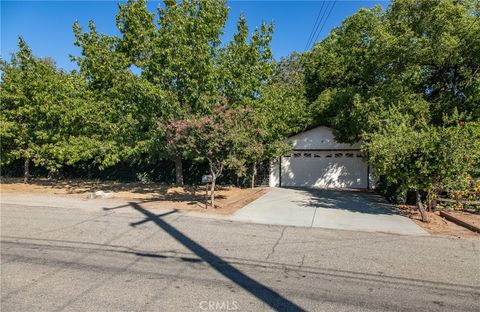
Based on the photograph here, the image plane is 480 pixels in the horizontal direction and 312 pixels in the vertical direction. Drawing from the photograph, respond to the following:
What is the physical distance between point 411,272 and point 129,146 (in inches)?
469

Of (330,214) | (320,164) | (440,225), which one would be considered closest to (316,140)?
(320,164)

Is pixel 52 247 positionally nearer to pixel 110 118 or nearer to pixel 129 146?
pixel 129 146

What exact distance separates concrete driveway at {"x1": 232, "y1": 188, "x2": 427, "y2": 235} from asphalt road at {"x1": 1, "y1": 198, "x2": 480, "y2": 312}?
782mm

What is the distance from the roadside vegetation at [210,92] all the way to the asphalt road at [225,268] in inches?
141

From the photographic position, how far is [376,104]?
15.3 meters

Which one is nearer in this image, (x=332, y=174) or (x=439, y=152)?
(x=439, y=152)

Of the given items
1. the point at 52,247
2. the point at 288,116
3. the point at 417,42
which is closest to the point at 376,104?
the point at 417,42

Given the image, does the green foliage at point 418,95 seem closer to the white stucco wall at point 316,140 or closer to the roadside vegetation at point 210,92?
the roadside vegetation at point 210,92

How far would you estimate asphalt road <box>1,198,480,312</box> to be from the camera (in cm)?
453

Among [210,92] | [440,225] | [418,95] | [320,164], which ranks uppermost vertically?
[418,95]

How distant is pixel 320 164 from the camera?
2119cm

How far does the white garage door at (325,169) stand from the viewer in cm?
2067

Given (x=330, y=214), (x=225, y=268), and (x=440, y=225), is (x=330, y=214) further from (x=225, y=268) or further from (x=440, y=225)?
(x=225, y=268)

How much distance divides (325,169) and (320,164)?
415mm
